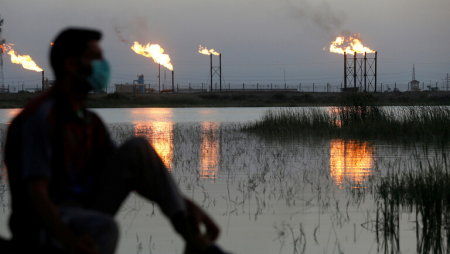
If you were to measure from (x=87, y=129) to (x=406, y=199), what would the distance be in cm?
498

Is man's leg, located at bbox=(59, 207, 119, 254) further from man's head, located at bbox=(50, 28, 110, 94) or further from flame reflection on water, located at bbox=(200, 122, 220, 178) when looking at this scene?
flame reflection on water, located at bbox=(200, 122, 220, 178)

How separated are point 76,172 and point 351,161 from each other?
9.55m

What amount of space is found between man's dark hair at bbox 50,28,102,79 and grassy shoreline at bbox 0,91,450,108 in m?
62.3

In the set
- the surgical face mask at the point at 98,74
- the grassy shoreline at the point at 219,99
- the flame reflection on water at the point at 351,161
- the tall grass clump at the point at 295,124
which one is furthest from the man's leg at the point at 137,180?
the grassy shoreline at the point at 219,99

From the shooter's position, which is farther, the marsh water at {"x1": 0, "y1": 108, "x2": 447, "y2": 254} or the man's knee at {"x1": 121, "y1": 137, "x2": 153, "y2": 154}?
the marsh water at {"x1": 0, "y1": 108, "x2": 447, "y2": 254}

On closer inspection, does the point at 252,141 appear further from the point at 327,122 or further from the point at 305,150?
the point at 327,122

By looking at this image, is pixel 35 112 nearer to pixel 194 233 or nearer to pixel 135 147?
pixel 135 147

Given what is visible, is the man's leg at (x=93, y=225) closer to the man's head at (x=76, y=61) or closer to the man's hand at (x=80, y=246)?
the man's hand at (x=80, y=246)

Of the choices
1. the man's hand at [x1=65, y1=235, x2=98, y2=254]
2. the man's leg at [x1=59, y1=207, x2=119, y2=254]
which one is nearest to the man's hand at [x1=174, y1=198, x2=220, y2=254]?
→ the man's leg at [x1=59, y1=207, x2=119, y2=254]

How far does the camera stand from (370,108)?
20.0m

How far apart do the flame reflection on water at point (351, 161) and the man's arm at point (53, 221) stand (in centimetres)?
642

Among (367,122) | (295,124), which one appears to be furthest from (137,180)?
(295,124)

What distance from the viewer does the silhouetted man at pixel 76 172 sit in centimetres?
221

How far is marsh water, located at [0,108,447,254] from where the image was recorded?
16.6ft
